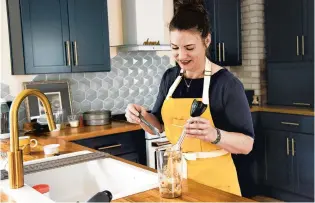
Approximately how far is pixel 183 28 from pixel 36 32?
1779 millimetres

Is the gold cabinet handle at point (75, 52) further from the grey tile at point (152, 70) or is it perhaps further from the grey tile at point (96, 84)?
the grey tile at point (152, 70)

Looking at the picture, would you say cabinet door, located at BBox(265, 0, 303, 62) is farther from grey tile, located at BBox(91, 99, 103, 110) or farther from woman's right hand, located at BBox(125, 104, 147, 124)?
woman's right hand, located at BBox(125, 104, 147, 124)

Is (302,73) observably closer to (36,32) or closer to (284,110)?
(284,110)

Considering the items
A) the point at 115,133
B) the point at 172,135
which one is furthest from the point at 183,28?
the point at 115,133

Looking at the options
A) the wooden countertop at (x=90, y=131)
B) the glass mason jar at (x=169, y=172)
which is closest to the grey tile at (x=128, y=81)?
the wooden countertop at (x=90, y=131)

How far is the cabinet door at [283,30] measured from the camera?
405 centimetres

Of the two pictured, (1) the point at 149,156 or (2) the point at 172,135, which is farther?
(1) the point at 149,156

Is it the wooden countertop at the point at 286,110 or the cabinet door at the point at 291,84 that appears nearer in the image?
the wooden countertop at the point at 286,110

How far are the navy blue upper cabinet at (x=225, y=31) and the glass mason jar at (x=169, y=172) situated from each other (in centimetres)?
313

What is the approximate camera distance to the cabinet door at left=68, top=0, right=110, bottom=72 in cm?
341

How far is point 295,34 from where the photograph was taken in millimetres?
4070

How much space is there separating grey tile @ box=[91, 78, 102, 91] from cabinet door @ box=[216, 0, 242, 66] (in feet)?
4.65

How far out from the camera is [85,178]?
6.58 ft

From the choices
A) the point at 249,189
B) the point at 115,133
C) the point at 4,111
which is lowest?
the point at 249,189
